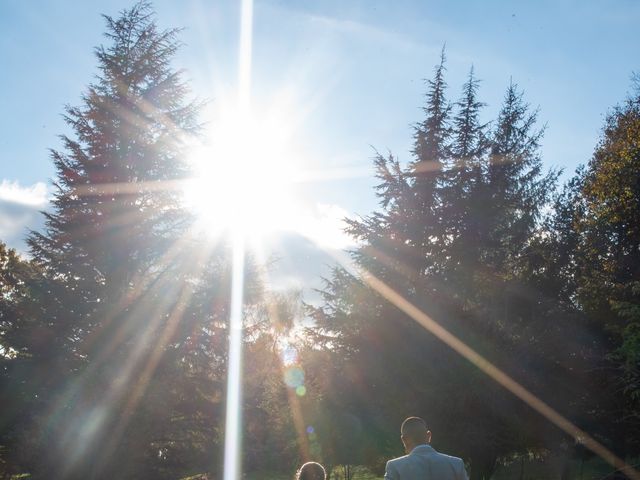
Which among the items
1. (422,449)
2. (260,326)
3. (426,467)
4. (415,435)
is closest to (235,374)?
(260,326)

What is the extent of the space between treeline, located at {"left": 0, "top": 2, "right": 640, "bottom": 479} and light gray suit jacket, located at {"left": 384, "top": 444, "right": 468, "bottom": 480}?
10889 millimetres

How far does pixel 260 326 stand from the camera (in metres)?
18.5

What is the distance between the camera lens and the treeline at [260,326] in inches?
598

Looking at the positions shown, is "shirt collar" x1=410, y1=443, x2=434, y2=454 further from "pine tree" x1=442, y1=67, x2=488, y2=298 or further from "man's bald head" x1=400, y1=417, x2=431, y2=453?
"pine tree" x1=442, y1=67, x2=488, y2=298

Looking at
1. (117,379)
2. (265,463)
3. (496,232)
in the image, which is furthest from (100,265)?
(496,232)

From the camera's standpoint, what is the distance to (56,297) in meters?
16.4

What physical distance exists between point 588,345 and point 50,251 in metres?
19.1


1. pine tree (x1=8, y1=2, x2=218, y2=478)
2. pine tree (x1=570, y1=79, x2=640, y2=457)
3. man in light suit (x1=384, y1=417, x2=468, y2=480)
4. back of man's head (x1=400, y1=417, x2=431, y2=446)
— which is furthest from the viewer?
pine tree (x1=570, y1=79, x2=640, y2=457)

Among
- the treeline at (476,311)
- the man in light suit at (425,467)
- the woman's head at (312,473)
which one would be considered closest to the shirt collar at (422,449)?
the man in light suit at (425,467)

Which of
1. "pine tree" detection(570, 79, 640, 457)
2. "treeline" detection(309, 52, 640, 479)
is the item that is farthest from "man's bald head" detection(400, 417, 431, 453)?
"pine tree" detection(570, 79, 640, 457)

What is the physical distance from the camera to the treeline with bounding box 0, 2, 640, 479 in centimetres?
1520

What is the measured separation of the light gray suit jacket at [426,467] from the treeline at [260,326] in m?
10.9

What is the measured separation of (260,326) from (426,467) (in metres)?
13.7

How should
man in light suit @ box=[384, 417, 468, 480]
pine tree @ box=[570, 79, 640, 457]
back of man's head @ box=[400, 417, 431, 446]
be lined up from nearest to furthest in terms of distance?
man in light suit @ box=[384, 417, 468, 480] → back of man's head @ box=[400, 417, 431, 446] → pine tree @ box=[570, 79, 640, 457]
